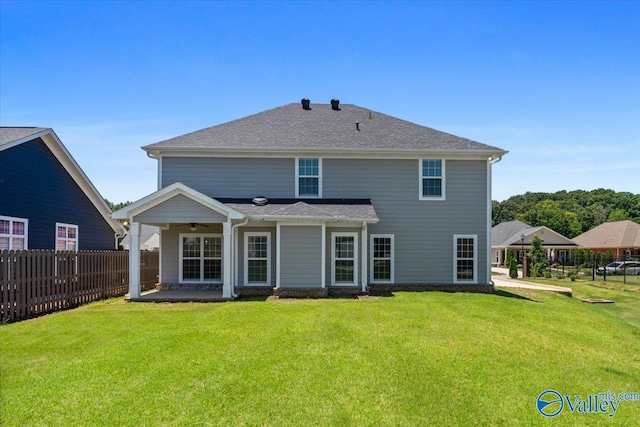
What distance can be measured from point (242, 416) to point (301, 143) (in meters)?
12.2

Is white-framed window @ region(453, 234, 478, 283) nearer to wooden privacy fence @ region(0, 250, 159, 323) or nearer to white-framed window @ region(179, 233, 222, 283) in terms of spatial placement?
white-framed window @ region(179, 233, 222, 283)

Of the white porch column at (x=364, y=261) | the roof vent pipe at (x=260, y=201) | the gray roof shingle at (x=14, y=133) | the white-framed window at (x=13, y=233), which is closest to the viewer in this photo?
the white-framed window at (x=13, y=233)

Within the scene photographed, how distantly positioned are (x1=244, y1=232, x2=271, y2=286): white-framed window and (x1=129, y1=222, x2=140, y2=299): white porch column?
3.56 meters

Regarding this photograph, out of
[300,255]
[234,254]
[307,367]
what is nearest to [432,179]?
[300,255]

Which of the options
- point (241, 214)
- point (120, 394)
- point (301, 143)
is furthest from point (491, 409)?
point (301, 143)

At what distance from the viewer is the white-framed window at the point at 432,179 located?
16078 mm

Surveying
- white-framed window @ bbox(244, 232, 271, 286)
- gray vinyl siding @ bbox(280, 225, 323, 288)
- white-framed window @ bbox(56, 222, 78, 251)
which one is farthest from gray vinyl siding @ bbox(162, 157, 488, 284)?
white-framed window @ bbox(56, 222, 78, 251)

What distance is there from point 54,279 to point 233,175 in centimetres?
681

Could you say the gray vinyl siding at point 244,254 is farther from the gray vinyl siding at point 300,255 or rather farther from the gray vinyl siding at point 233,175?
the gray vinyl siding at point 233,175

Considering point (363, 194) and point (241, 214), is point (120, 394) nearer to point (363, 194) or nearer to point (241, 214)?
point (241, 214)

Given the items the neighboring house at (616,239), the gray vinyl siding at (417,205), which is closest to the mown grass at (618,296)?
the gray vinyl siding at (417,205)

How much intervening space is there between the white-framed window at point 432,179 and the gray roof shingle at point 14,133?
44.9 feet

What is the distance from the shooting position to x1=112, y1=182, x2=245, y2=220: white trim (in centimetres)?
1311

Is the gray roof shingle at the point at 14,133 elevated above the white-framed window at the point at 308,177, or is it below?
above
